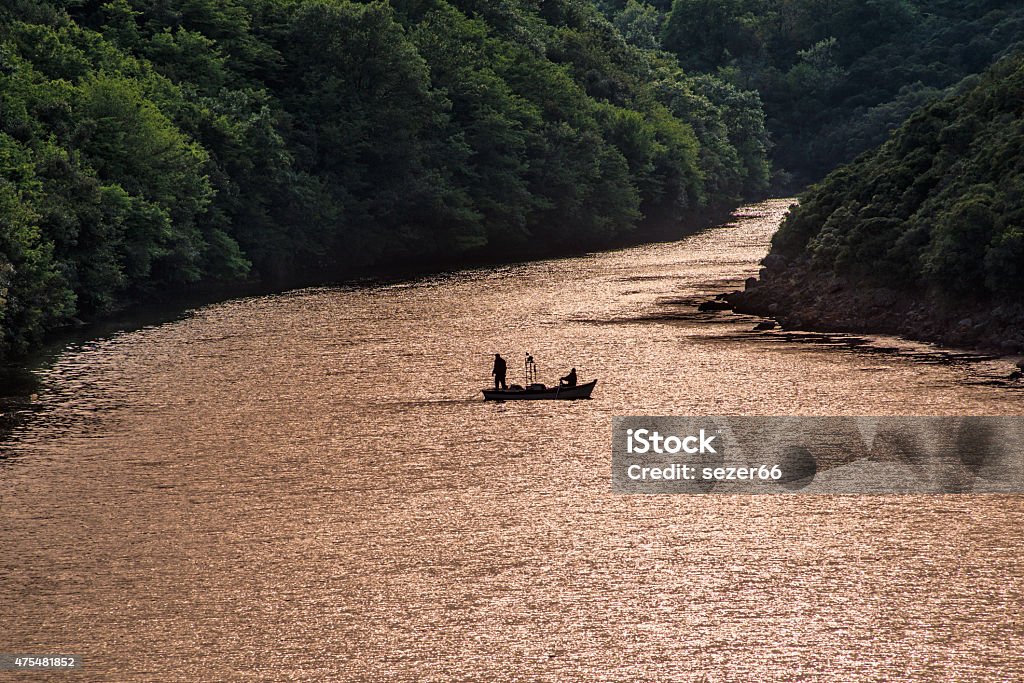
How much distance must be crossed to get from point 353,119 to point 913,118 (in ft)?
212

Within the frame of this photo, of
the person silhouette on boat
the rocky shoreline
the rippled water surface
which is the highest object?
the rocky shoreline

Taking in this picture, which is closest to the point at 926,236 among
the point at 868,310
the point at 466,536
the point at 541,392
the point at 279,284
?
the point at 868,310

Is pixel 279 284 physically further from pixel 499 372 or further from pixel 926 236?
pixel 926 236

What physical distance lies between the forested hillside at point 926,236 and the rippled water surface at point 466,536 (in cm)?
455

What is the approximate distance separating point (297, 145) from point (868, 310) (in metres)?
72.2

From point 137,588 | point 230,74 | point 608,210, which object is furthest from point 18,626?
point 608,210

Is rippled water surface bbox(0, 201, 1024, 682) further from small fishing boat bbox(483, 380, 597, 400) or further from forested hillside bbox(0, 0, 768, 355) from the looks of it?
forested hillside bbox(0, 0, 768, 355)

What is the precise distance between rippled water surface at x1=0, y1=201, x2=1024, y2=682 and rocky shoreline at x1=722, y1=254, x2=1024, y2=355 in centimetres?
313

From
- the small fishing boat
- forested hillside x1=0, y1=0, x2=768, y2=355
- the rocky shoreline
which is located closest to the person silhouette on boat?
the small fishing boat

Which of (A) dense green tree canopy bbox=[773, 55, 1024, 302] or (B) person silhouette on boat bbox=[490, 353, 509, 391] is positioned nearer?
(B) person silhouette on boat bbox=[490, 353, 509, 391]

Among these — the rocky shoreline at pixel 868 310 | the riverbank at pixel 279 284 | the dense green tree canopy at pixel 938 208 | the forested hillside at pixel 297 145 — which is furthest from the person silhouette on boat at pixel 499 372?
the forested hillside at pixel 297 145

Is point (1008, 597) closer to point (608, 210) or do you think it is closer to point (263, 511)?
point (263, 511)

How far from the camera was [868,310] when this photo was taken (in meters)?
79.3

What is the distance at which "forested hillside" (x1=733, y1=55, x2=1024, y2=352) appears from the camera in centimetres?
A: 7150
